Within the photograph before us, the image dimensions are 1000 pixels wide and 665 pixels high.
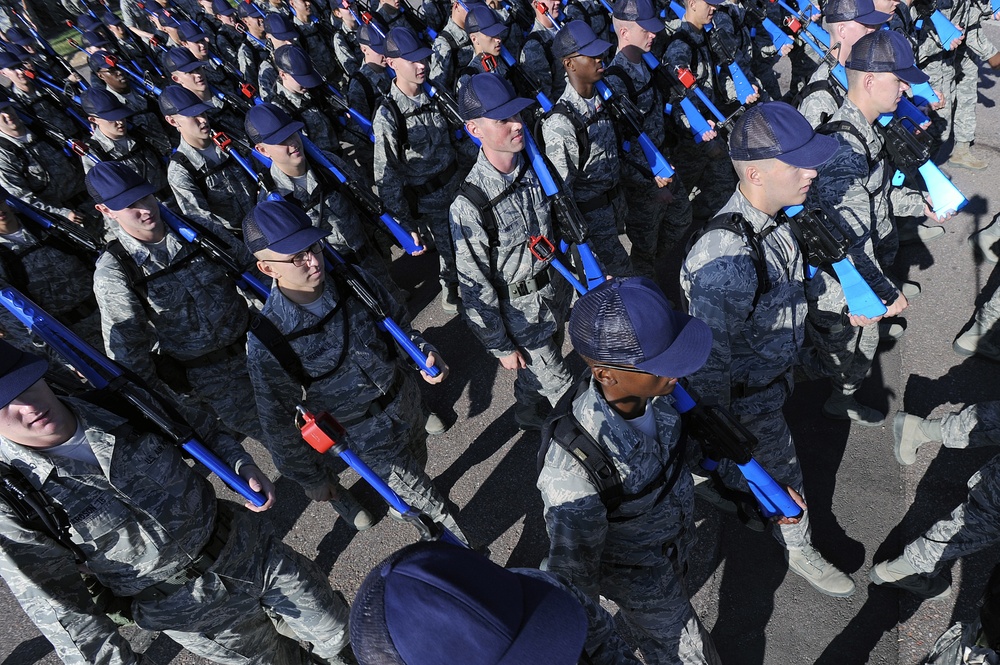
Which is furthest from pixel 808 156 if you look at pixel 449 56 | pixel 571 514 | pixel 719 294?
pixel 449 56

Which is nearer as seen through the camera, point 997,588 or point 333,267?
point 997,588

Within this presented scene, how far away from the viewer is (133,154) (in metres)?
6.20

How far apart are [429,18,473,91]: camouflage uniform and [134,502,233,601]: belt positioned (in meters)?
6.10

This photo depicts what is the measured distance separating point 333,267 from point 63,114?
6.25 meters

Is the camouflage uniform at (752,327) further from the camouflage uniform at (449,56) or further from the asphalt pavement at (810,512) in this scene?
the camouflage uniform at (449,56)

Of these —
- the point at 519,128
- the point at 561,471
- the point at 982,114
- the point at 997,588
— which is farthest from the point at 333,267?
the point at 982,114

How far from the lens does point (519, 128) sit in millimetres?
3781

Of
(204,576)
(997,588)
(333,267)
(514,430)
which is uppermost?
(333,267)

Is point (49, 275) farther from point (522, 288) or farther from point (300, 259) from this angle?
point (522, 288)

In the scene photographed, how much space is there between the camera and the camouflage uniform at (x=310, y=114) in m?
6.58

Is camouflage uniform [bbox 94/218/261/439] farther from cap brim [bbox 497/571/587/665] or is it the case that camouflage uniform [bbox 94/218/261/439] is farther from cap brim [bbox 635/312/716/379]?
cap brim [bbox 497/571/587/665]

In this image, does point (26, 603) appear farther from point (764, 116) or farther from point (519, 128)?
point (764, 116)

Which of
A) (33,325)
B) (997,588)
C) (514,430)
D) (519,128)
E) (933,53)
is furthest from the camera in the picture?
(933,53)

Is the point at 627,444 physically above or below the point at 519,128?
below
